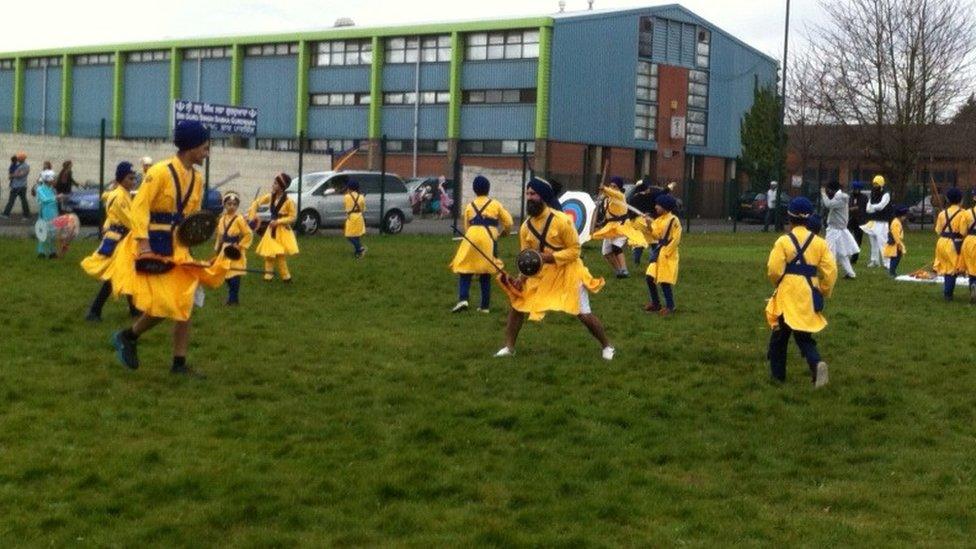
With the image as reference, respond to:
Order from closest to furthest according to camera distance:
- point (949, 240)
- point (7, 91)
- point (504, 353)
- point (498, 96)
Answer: point (504, 353) → point (949, 240) → point (498, 96) → point (7, 91)

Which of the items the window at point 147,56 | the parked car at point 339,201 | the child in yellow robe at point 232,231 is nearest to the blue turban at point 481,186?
the child in yellow robe at point 232,231

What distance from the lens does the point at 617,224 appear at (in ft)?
67.4

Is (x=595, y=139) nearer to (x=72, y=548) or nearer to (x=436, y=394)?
(x=436, y=394)

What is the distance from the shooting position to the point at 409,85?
5809 cm

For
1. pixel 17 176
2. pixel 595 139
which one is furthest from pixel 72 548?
pixel 595 139

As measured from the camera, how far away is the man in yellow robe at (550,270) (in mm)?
11273

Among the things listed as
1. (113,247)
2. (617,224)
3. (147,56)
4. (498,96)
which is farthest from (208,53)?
(113,247)

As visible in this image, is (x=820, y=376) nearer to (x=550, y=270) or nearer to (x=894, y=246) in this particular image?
(x=550, y=270)

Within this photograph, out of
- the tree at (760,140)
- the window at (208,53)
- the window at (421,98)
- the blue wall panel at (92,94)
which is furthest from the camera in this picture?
the blue wall panel at (92,94)

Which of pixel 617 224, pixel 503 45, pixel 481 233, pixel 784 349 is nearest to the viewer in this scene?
pixel 784 349

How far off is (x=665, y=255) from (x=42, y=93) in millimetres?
58296

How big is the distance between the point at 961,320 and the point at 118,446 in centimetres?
1088

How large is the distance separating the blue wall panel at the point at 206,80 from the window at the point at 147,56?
3.87 ft

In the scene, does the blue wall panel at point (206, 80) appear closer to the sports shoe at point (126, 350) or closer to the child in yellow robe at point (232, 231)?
the child in yellow robe at point (232, 231)
